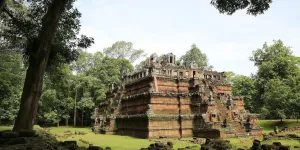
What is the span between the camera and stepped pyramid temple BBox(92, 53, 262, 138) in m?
24.6

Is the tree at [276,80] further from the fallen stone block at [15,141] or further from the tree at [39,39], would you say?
the fallen stone block at [15,141]

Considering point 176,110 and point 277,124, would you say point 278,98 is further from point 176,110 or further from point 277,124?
point 176,110

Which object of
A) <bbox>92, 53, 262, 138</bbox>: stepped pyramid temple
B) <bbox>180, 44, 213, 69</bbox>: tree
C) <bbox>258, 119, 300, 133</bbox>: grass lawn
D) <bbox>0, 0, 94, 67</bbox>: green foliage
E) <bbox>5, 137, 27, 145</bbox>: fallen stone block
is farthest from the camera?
<bbox>180, 44, 213, 69</bbox>: tree

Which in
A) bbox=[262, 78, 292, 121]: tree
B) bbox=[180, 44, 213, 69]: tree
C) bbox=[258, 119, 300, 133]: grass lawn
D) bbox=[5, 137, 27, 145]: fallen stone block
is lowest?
bbox=[258, 119, 300, 133]: grass lawn

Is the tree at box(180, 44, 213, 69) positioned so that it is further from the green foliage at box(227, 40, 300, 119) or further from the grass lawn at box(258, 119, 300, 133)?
the grass lawn at box(258, 119, 300, 133)

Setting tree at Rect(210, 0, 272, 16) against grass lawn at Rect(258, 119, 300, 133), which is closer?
tree at Rect(210, 0, 272, 16)

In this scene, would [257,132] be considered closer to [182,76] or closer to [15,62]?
[182,76]

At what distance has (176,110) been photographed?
1057 inches

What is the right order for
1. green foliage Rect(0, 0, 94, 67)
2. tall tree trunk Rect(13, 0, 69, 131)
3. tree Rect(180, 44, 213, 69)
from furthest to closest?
tree Rect(180, 44, 213, 69)
green foliage Rect(0, 0, 94, 67)
tall tree trunk Rect(13, 0, 69, 131)

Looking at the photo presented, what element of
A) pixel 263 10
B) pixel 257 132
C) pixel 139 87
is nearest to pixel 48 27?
pixel 263 10

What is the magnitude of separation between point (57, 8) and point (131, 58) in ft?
155

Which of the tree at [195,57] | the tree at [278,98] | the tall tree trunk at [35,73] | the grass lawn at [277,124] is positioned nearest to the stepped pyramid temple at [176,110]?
the tree at [278,98]

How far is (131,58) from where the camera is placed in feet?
193

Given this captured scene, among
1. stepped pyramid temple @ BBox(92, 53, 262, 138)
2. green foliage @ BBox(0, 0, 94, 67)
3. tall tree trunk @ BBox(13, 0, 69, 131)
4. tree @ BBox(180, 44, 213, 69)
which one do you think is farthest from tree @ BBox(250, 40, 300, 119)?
tall tree trunk @ BBox(13, 0, 69, 131)
